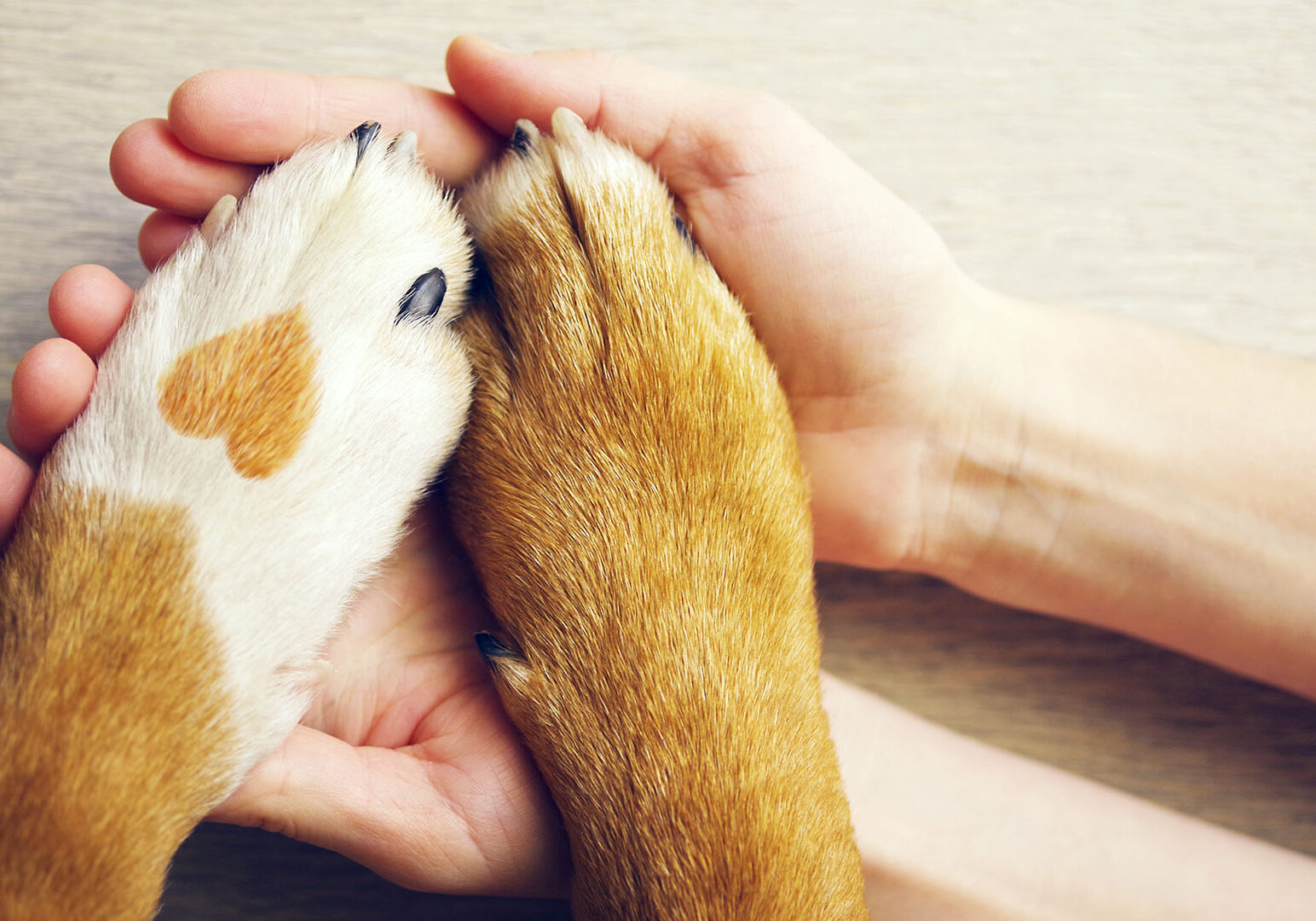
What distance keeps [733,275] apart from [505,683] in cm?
49

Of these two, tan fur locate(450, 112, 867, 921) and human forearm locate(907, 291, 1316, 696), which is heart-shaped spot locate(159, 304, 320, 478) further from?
human forearm locate(907, 291, 1316, 696)

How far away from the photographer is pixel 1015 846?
0.99m

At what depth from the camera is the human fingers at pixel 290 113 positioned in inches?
29.9

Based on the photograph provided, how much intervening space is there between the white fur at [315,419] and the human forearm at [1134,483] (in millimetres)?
652

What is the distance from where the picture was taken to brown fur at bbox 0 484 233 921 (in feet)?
1.77

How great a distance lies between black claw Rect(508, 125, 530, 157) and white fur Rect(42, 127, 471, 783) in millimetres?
95

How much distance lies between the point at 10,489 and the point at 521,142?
523 millimetres

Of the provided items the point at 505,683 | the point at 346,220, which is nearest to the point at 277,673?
the point at 505,683

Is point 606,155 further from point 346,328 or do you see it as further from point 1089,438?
point 1089,438

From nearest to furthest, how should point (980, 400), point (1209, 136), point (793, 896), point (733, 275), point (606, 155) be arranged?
point (793, 896) < point (606, 155) < point (733, 275) < point (980, 400) < point (1209, 136)

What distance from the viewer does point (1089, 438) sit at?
1.05 meters

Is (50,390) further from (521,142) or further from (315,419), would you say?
(521,142)

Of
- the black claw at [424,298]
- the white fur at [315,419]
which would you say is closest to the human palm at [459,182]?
the white fur at [315,419]

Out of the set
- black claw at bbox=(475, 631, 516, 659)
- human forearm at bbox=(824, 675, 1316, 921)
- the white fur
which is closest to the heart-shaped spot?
the white fur
